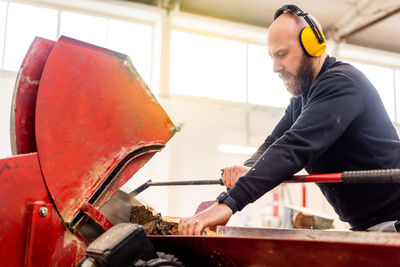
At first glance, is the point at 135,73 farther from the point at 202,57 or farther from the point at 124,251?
the point at 202,57

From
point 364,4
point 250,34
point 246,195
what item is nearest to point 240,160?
point 250,34

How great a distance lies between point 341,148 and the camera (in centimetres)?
187

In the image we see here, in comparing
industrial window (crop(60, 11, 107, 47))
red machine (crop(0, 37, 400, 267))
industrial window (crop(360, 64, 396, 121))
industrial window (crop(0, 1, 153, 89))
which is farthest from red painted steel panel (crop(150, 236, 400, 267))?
industrial window (crop(360, 64, 396, 121))

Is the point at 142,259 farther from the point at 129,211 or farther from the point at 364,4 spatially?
the point at 364,4

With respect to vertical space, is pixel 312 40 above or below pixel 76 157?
above

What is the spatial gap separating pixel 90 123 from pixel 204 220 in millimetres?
568

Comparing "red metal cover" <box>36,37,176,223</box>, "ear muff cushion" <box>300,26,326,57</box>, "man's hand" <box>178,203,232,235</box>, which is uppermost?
"ear muff cushion" <box>300,26,326,57</box>

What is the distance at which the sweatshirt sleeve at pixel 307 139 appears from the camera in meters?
1.53

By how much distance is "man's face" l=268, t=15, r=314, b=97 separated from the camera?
6.66 feet

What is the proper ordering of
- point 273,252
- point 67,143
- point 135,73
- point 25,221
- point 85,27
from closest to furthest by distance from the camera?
point 273,252 < point 25,221 < point 67,143 < point 135,73 < point 85,27

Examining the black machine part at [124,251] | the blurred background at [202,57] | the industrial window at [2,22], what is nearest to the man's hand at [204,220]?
the black machine part at [124,251]

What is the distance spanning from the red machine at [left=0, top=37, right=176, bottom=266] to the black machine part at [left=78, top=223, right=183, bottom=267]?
248 mm

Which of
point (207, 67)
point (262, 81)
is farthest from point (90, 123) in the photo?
point (262, 81)

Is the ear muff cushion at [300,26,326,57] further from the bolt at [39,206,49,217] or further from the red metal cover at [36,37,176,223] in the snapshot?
the bolt at [39,206,49,217]
